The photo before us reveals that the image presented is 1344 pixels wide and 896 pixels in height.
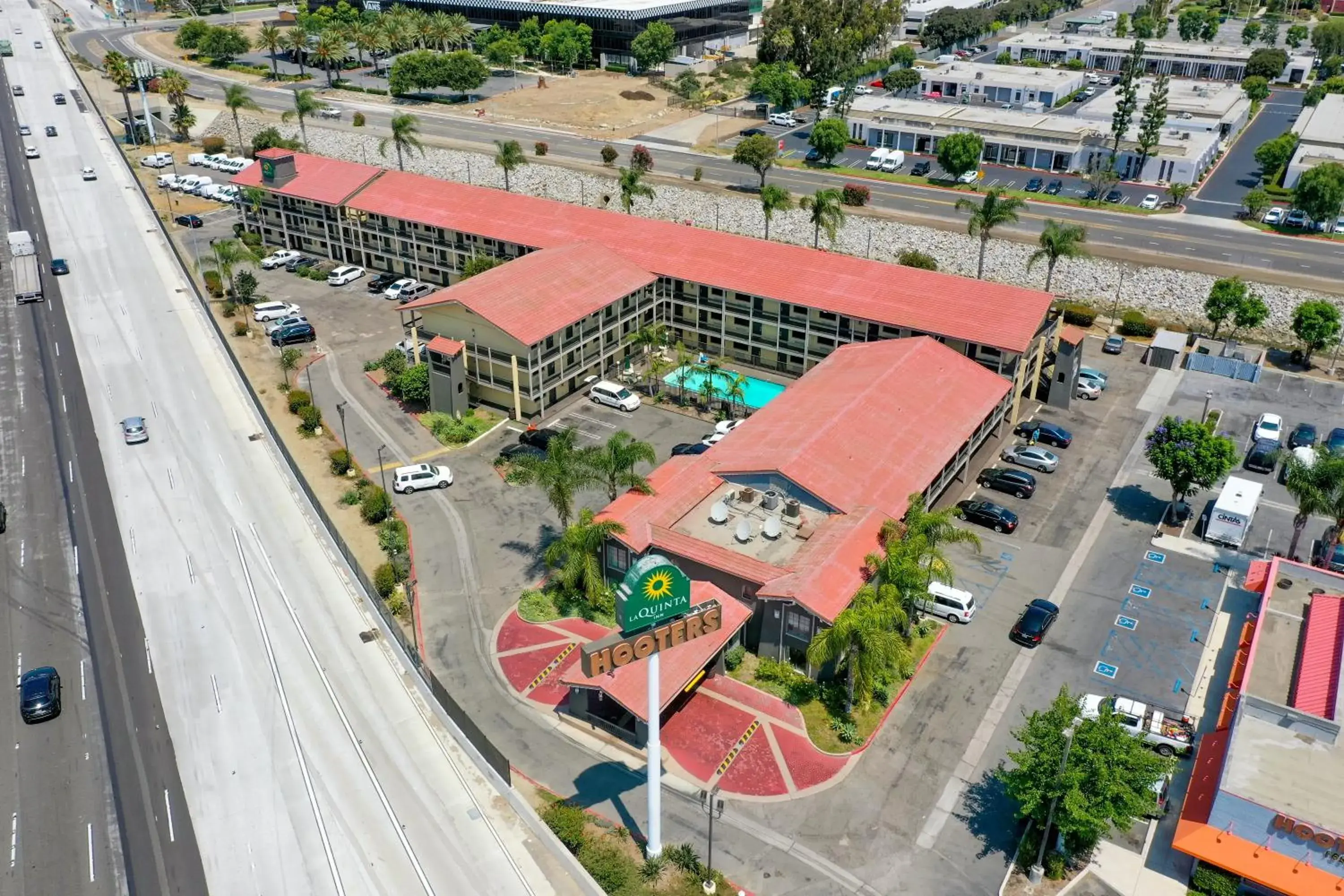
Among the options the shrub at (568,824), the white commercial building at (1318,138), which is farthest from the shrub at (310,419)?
the white commercial building at (1318,138)

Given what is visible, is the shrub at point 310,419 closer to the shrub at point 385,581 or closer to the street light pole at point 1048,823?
the shrub at point 385,581

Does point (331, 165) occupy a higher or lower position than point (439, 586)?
higher

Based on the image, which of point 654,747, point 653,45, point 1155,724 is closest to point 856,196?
point 1155,724

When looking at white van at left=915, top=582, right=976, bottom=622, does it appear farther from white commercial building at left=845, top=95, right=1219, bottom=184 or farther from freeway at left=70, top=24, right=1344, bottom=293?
white commercial building at left=845, top=95, right=1219, bottom=184

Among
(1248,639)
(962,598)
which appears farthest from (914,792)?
(1248,639)

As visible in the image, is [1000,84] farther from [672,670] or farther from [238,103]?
[672,670]

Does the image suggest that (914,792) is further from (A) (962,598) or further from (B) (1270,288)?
(B) (1270,288)
